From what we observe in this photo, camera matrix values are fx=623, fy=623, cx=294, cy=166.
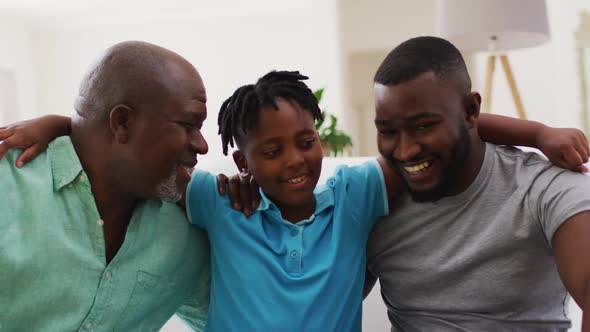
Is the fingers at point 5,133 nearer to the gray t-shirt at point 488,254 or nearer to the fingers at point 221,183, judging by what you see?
the fingers at point 221,183

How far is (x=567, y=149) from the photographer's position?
1.18m

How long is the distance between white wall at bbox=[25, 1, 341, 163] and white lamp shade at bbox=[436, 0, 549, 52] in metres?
4.45

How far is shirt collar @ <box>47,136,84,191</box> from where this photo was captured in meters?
1.24

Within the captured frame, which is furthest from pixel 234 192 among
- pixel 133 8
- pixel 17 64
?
pixel 17 64

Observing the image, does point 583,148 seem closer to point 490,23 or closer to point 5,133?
point 5,133

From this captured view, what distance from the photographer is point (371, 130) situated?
22.3ft

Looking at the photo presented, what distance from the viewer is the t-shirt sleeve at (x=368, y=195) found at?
135 cm

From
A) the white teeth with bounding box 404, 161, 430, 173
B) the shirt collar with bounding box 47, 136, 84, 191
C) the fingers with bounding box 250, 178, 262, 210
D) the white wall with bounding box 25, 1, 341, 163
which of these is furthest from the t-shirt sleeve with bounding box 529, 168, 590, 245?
→ the white wall with bounding box 25, 1, 341, 163

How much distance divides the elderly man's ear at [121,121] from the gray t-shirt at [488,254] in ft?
1.98

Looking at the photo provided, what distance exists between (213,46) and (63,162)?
6.39 m

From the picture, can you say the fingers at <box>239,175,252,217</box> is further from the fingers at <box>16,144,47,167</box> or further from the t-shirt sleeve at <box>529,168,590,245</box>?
the t-shirt sleeve at <box>529,168,590,245</box>

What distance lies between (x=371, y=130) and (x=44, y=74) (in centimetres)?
414

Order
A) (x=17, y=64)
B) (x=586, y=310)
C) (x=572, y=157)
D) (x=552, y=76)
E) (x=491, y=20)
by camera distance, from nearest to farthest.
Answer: (x=586, y=310) < (x=572, y=157) < (x=491, y=20) < (x=552, y=76) < (x=17, y=64)

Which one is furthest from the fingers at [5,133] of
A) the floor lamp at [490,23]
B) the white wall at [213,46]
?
the white wall at [213,46]
